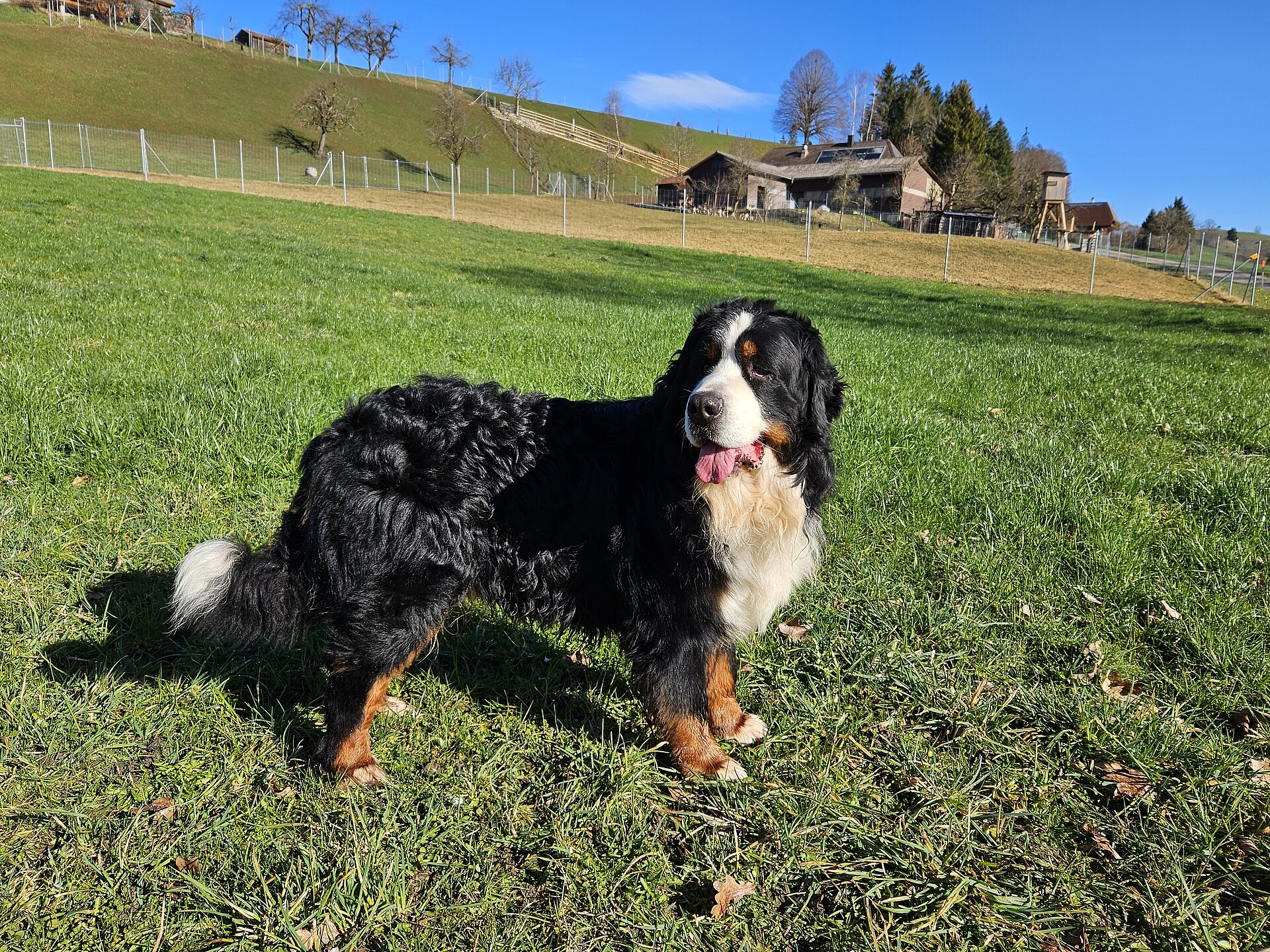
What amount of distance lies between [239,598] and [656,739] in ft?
5.83

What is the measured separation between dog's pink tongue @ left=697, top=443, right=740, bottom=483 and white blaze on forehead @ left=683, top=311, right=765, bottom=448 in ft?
0.13

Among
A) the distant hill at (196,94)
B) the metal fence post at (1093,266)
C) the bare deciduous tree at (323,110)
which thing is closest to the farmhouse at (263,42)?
the distant hill at (196,94)

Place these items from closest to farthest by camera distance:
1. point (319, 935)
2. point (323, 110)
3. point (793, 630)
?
point (319, 935) < point (793, 630) < point (323, 110)

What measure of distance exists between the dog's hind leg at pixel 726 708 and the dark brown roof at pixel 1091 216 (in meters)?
95.0

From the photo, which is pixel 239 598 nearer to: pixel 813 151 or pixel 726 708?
pixel 726 708

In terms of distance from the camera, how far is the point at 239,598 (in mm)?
2750

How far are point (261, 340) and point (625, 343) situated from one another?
4.12 m

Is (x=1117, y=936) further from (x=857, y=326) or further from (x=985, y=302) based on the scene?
(x=985, y=302)

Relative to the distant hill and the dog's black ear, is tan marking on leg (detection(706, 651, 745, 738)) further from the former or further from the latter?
the distant hill

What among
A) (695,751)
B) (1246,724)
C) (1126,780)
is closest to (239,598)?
(695,751)

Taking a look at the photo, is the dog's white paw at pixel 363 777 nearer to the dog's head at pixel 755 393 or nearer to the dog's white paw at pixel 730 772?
the dog's white paw at pixel 730 772

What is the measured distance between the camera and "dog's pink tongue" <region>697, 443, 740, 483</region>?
251cm

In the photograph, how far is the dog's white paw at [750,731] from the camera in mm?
3080

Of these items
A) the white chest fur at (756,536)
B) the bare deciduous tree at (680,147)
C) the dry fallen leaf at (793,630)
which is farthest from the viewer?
A: the bare deciduous tree at (680,147)
